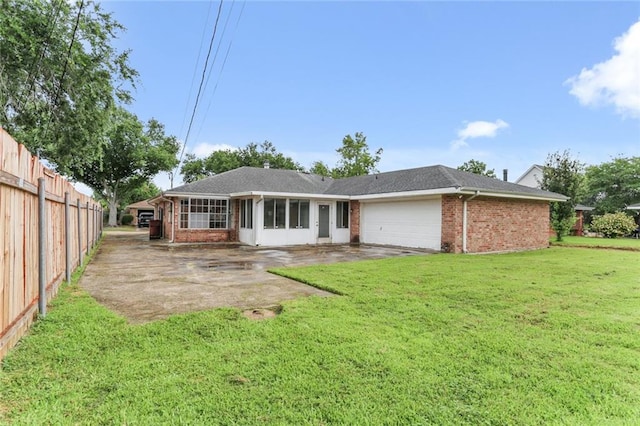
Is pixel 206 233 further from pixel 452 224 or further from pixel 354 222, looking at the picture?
pixel 452 224

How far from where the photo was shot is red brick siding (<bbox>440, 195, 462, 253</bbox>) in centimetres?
1292

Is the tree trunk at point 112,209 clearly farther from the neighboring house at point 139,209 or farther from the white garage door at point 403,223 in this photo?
the white garage door at point 403,223

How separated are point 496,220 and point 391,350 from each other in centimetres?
1258

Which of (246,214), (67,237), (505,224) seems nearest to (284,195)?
(246,214)

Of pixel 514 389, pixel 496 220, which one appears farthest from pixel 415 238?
pixel 514 389

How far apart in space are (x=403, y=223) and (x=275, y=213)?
5.83 metres

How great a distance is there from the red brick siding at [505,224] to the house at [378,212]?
1.6 inches

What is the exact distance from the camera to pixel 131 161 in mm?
31375

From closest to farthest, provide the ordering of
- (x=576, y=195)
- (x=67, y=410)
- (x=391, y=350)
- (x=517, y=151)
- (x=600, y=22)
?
(x=67, y=410) → (x=391, y=350) → (x=600, y=22) → (x=576, y=195) → (x=517, y=151)

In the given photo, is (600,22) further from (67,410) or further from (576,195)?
(67,410)

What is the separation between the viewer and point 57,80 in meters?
10.8

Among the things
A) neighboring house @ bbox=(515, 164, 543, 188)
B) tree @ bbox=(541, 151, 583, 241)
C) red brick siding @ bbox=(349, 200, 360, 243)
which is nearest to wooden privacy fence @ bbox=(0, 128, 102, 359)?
red brick siding @ bbox=(349, 200, 360, 243)

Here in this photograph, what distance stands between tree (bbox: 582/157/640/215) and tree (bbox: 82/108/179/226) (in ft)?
130

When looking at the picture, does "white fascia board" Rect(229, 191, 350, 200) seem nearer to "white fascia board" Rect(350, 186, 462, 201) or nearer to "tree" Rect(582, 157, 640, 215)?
"white fascia board" Rect(350, 186, 462, 201)
